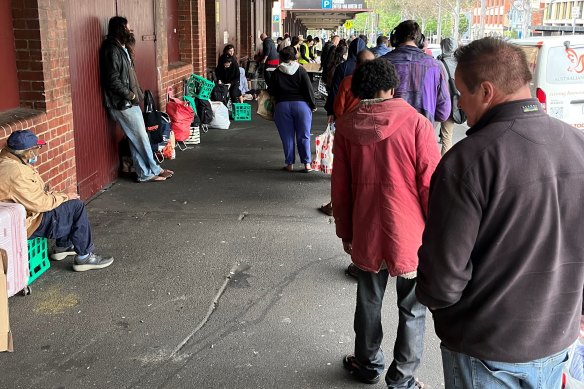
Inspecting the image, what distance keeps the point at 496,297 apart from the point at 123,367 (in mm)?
2520

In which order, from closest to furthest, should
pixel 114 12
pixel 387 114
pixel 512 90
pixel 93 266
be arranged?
pixel 512 90 → pixel 387 114 → pixel 93 266 → pixel 114 12

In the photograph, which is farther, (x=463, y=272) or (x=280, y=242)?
(x=280, y=242)

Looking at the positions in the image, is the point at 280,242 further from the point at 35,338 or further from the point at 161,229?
the point at 35,338

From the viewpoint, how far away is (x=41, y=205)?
4645 millimetres

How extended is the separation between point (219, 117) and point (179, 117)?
8.20ft

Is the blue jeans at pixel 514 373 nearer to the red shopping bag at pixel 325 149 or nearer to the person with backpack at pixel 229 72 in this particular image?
the red shopping bag at pixel 325 149

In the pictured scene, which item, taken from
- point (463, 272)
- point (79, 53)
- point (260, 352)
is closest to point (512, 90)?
point (463, 272)

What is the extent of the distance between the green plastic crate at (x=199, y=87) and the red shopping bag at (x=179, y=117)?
1924mm

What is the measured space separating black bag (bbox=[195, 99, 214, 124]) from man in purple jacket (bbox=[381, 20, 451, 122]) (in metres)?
6.89

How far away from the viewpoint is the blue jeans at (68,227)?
4.91m

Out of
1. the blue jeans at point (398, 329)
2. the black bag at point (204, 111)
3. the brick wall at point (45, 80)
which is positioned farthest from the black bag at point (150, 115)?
the blue jeans at point (398, 329)

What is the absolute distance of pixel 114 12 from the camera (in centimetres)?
829

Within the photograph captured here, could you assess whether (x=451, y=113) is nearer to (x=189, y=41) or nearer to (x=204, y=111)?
(x=204, y=111)

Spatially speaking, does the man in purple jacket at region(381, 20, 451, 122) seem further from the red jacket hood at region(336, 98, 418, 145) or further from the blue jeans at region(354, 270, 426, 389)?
the blue jeans at region(354, 270, 426, 389)
